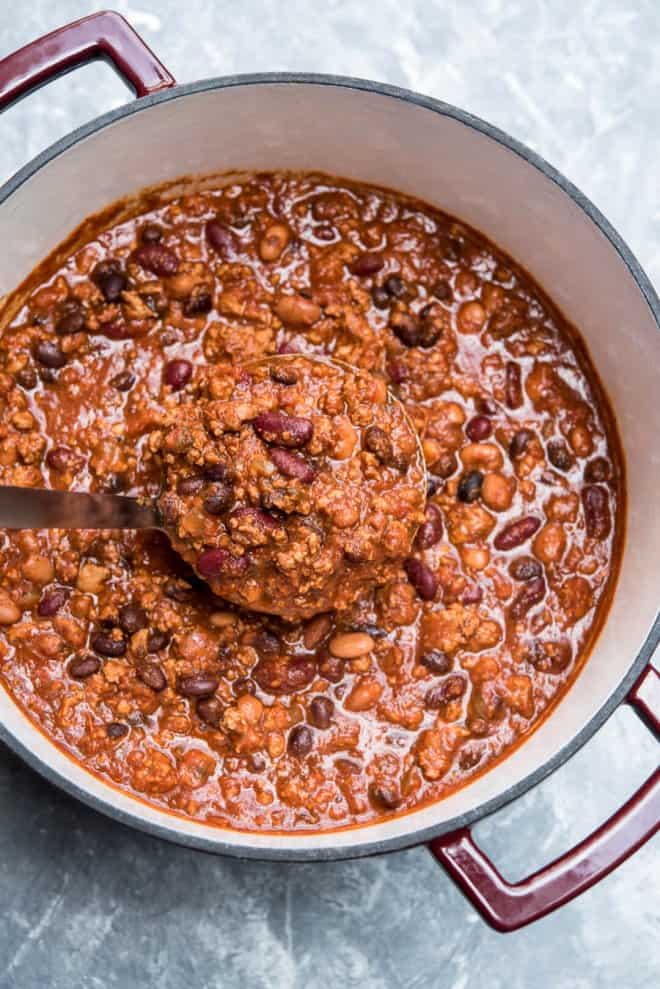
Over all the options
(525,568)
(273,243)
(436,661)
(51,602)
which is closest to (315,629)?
(436,661)

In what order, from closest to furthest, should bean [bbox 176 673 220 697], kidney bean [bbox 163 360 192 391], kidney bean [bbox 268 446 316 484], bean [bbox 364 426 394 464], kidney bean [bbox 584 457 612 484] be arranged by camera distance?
kidney bean [bbox 268 446 316 484] → bean [bbox 364 426 394 464] → bean [bbox 176 673 220 697] → kidney bean [bbox 163 360 192 391] → kidney bean [bbox 584 457 612 484]

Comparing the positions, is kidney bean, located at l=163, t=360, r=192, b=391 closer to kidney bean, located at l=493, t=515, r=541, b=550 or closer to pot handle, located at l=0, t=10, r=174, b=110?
pot handle, located at l=0, t=10, r=174, b=110

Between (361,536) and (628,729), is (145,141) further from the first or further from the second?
(628,729)

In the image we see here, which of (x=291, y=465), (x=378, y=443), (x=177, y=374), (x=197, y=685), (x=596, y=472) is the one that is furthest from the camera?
(x=596, y=472)

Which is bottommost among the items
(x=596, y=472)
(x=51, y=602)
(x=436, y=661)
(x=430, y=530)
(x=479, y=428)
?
(x=51, y=602)

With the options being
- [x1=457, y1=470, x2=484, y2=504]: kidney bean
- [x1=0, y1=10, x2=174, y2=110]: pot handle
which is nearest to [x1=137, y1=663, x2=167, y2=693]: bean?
[x1=457, y1=470, x2=484, y2=504]: kidney bean

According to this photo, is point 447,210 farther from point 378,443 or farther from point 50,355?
point 50,355

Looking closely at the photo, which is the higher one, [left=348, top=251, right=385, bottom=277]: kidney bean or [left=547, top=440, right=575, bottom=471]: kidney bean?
[left=348, top=251, right=385, bottom=277]: kidney bean
